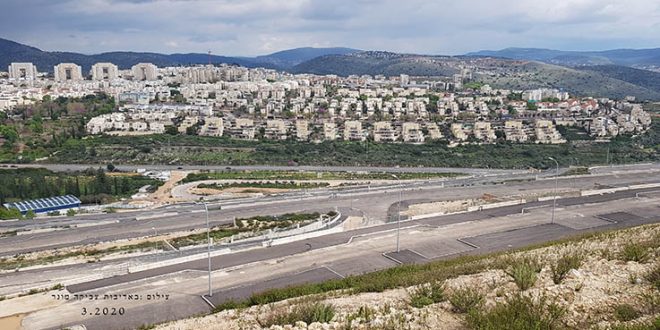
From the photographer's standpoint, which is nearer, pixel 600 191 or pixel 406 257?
pixel 406 257

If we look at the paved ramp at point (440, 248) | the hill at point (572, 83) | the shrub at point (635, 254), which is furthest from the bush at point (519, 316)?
the hill at point (572, 83)

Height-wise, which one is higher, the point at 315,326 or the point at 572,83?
the point at 572,83

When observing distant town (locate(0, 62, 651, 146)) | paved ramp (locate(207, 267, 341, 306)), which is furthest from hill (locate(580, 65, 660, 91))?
paved ramp (locate(207, 267, 341, 306))

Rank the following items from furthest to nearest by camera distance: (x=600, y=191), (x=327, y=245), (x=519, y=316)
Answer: (x=600, y=191) → (x=327, y=245) → (x=519, y=316)

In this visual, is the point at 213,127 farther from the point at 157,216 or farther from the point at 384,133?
the point at 157,216

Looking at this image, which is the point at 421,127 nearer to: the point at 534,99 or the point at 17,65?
the point at 534,99

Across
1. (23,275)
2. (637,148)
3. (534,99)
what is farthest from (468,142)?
(23,275)

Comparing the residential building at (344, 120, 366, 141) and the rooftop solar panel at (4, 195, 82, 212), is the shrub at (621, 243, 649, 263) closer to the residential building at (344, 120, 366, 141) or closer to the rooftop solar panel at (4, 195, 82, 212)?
the rooftop solar panel at (4, 195, 82, 212)

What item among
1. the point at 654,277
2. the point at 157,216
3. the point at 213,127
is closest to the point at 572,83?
the point at 213,127
